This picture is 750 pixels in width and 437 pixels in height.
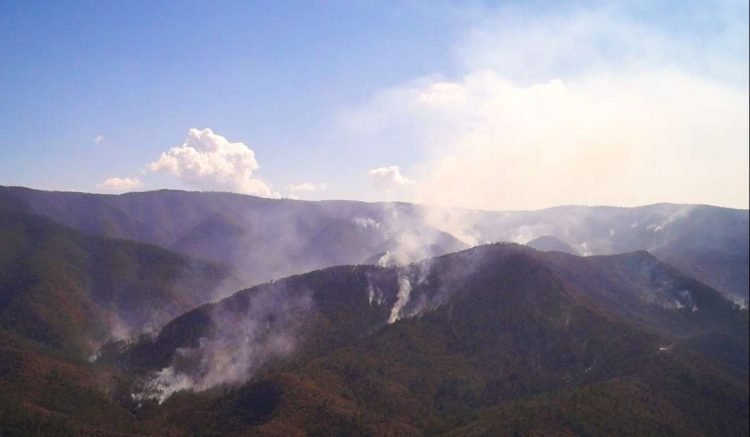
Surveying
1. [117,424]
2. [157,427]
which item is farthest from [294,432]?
[117,424]

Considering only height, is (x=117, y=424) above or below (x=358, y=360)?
below

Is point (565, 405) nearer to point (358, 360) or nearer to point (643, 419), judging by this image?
point (643, 419)

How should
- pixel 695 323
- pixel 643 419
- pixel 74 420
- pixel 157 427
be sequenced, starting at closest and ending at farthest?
pixel 643 419 < pixel 74 420 < pixel 157 427 < pixel 695 323

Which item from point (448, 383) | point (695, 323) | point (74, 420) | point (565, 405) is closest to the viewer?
point (565, 405)

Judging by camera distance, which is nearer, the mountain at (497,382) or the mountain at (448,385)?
the mountain at (497,382)

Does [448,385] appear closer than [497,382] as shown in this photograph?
Yes

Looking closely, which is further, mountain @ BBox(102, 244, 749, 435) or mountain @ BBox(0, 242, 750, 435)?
mountain @ BBox(0, 242, 750, 435)

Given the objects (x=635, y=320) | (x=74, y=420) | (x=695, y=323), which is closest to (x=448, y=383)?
(x=635, y=320)

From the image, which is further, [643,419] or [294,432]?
[294,432]

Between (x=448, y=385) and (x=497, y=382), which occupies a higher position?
(x=497, y=382)

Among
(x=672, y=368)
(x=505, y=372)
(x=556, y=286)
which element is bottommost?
(x=505, y=372)

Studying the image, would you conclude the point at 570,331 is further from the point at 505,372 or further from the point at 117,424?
the point at 117,424
